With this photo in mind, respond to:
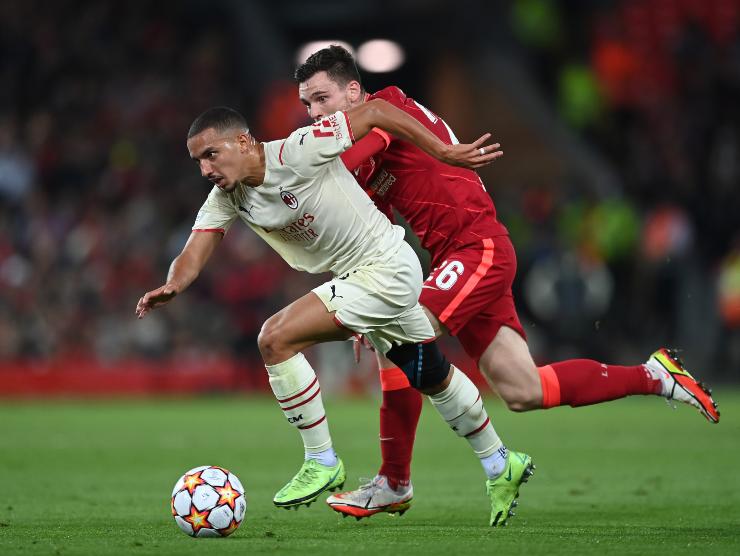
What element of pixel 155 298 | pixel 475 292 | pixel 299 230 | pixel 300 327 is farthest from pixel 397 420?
pixel 155 298

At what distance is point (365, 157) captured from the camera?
633 centimetres

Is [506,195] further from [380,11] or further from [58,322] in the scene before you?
[58,322]

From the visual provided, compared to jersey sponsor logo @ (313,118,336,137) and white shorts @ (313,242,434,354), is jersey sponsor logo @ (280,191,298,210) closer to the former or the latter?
jersey sponsor logo @ (313,118,336,137)

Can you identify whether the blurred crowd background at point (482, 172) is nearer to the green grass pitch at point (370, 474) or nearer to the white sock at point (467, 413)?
the green grass pitch at point (370, 474)

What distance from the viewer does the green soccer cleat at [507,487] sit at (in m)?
6.26

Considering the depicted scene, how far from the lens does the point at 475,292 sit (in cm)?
658

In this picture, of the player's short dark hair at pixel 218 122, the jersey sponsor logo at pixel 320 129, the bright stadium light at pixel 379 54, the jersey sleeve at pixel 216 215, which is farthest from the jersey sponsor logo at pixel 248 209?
the bright stadium light at pixel 379 54

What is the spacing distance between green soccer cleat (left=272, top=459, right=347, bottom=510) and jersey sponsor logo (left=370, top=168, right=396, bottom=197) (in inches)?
58.5

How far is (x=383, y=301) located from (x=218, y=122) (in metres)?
1.13

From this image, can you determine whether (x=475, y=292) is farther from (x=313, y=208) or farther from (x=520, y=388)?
A: (x=313, y=208)

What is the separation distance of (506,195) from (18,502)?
1326 centimetres

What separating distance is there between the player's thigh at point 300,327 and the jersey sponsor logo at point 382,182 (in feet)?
3.12

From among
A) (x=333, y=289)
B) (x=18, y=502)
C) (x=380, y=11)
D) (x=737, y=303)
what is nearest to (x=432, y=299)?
(x=333, y=289)

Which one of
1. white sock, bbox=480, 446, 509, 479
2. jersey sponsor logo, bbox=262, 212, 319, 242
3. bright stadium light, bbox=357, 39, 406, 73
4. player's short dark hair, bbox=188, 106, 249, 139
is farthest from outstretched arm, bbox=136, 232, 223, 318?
bright stadium light, bbox=357, 39, 406, 73
